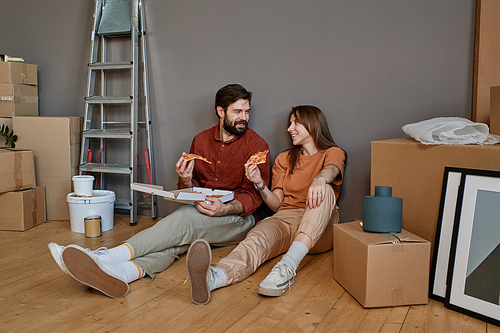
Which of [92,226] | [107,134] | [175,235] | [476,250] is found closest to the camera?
[476,250]

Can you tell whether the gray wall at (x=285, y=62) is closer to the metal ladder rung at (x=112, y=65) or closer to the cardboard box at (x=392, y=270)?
the metal ladder rung at (x=112, y=65)

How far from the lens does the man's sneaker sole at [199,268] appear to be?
60.4 inches

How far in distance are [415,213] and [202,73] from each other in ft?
5.74

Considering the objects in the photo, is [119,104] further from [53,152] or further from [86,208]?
[86,208]

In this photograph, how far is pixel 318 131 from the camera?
231 cm

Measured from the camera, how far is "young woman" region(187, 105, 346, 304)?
166 cm

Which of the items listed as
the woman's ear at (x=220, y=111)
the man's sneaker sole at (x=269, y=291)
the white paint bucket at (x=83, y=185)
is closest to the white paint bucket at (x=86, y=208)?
the white paint bucket at (x=83, y=185)

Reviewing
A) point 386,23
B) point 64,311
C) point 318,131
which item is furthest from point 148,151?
point 386,23

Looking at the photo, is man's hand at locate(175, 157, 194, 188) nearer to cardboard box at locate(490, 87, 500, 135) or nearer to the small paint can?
the small paint can

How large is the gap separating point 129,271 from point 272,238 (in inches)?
28.3

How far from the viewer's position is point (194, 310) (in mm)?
1563

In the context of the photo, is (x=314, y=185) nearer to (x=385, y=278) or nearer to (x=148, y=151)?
(x=385, y=278)

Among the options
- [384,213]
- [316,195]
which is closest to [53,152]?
[316,195]

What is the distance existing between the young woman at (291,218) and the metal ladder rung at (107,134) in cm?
120
